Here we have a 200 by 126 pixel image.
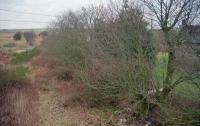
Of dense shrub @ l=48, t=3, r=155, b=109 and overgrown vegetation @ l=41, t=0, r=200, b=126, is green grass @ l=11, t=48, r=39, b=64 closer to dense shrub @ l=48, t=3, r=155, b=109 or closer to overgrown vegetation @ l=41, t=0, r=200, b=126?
dense shrub @ l=48, t=3, r=155, b=109

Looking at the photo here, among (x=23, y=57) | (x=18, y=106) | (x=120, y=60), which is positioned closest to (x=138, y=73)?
(x=120, y=60)

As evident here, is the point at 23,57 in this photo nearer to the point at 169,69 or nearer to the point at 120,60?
the point at 120,60

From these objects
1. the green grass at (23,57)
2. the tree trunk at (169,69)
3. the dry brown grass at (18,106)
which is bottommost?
the dry brown grass at (18,106)

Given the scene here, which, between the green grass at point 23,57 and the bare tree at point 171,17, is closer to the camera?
the bare tree at point 171,17

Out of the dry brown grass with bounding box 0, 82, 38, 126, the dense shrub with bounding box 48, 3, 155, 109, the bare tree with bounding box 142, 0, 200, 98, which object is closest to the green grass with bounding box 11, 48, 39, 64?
the dry brown grass with bounding box 0, 82, 38, 126

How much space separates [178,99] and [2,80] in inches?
440

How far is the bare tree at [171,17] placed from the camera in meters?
9.73

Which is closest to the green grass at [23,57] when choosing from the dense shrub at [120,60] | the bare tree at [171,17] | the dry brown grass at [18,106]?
the dry brown grass at [18,106]

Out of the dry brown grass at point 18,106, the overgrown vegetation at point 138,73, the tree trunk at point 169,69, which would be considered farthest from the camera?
the dry brown grass at point 18,106

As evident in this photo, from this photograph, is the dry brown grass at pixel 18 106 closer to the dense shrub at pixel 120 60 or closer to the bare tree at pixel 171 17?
the dense shrub at pixel 120 60

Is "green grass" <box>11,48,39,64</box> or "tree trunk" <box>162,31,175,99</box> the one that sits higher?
"tree trunk" <box>162,31,175,99</box>

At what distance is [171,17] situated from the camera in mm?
10602

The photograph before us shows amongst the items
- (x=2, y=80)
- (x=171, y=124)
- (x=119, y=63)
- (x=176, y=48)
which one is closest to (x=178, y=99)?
(x=171, y=124)

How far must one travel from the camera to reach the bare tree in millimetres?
9729
